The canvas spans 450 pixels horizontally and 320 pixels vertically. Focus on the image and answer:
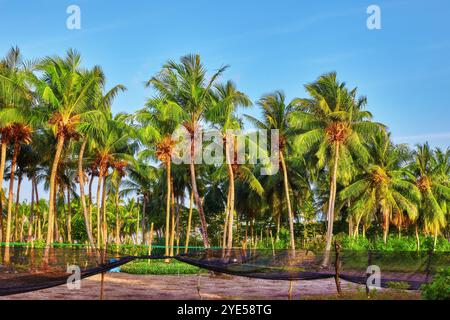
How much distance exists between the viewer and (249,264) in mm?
13617

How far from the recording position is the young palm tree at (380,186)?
3328 centimetres

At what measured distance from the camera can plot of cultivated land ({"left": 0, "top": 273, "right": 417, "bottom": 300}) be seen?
15.5m

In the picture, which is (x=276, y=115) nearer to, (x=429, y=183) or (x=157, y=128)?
(x=157, y=128)

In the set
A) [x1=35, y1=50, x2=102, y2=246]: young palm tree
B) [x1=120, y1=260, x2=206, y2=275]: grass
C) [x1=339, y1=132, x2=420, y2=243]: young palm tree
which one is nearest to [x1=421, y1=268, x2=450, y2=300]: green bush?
[x1=35, y1=50, x2=102, y2=246]: young palm tree

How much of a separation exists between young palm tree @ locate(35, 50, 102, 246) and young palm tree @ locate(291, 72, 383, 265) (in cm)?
1108

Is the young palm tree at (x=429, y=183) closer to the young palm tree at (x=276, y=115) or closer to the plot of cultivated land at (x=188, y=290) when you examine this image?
the young palm tree at (x=276, y=115)

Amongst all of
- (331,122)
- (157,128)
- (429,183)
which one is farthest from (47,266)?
(429,183)

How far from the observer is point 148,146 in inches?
1250

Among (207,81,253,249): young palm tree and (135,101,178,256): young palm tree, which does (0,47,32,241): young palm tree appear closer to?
(135,101,178,256): young palm tree

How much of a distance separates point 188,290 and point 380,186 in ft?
63.4
